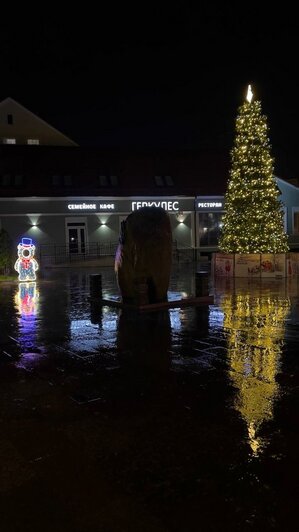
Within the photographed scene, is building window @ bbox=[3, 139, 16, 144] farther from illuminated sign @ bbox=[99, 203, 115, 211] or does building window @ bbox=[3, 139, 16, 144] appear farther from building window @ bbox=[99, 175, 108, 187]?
illuminated sign @ bbox=[99, 203, 115, 211]

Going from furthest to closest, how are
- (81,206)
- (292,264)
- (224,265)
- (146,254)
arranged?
(81,206) → (224,265) → (292,264) → (146,254)

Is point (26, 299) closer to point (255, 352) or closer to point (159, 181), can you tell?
point (255, 352)

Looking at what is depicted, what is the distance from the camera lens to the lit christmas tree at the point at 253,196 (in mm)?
20375

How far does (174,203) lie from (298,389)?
29571 mm

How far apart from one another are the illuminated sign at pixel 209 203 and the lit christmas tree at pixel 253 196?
48.9 feet

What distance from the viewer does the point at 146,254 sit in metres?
13.3

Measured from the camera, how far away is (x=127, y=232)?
1373 centimetres

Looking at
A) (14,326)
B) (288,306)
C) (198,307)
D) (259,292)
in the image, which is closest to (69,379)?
(14,326)

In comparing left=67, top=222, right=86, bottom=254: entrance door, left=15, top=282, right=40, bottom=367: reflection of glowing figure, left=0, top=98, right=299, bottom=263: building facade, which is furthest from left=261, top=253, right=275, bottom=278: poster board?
left=67, top=222, right=86, bottom=254: entrance door

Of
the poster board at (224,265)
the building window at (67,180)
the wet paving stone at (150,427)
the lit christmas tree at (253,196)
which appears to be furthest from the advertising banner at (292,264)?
the building window at (67,180)

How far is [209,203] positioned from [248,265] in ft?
53.7

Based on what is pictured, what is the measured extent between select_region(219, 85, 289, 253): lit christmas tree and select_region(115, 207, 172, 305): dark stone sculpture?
755 cm

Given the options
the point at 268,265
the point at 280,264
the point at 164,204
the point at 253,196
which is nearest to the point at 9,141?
the point at 164,204

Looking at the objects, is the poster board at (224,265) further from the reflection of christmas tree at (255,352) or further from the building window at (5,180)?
the building window at (5,180)
